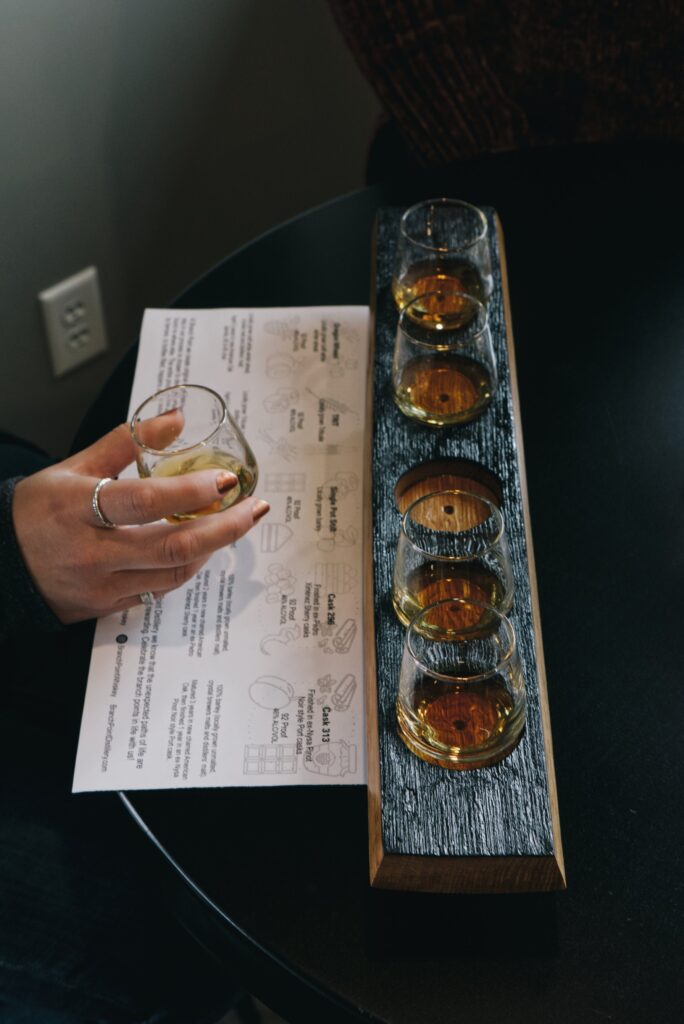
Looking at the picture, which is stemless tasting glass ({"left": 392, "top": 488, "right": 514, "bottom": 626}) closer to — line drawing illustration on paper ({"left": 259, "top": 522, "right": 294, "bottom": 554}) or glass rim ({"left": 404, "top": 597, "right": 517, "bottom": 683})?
glass rim ({"left": 404, "top": 597, "right": 517, "bottom": 683})

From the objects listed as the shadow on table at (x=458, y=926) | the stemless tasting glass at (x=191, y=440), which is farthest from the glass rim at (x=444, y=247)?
the shadow on table at (x=458, y=926)

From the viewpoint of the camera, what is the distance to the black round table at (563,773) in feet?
1.83

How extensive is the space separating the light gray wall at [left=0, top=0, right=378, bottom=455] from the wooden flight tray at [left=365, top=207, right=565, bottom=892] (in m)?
0.63

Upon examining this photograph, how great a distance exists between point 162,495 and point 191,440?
10 cm

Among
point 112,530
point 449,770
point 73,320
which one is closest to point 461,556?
point 449,770

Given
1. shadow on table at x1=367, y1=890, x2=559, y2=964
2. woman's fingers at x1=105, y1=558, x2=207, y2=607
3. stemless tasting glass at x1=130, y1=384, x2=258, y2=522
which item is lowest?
shadow on table at x1=367, y1=890, x2=559, y2=964

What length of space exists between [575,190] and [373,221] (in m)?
0.19

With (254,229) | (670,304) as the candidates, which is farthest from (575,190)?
(254,229)

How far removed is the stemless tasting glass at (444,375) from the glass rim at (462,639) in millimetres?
166

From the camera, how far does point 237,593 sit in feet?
2.39

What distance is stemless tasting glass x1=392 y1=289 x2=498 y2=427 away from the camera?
2.47 feet

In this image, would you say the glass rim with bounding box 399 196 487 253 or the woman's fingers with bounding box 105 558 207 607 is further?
the glass rim with bounding box 399 196 487 253

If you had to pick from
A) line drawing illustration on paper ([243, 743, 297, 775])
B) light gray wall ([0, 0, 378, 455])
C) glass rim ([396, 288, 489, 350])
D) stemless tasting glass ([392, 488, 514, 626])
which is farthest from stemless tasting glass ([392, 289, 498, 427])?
light gray wall ([0, 0, 378, 455])

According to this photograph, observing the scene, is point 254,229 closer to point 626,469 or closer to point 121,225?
point 121,225
